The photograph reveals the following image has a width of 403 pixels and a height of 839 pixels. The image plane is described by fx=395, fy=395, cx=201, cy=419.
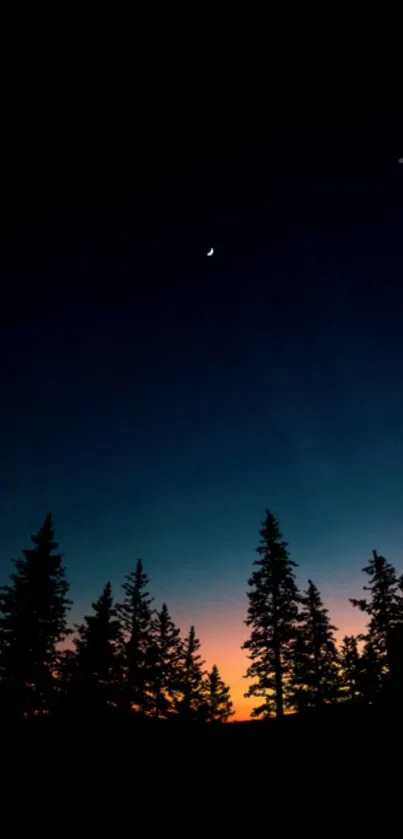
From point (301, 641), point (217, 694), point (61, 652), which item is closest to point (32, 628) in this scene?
point (61, 652)

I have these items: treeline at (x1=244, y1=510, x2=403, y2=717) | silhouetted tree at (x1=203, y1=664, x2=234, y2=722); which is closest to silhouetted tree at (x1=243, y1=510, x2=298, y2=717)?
treeline at (x1=244, y1=510, x2=403, y2=717)

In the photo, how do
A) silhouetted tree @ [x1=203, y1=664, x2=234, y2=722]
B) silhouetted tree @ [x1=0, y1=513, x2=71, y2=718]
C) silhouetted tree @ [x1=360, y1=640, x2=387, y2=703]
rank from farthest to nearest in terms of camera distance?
silhouetted tree @ [x1=203, y1=664, x2=234, y2=722]
silhouetted tree @ [x1=360, y1=640, x2=387, y2=703]
silhouetted tree @ [x1=0, y1=513, x2=71, y2=718]

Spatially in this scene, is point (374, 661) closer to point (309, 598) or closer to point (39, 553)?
point (309, 598)

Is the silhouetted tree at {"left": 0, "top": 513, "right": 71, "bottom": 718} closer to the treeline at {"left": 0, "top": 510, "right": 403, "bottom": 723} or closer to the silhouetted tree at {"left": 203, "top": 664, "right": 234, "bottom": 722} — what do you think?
the treeline at {"left": 0, "top": 510, "right": 403, "bottom": 723}

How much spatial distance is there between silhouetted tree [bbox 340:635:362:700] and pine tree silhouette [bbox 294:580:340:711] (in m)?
1.22

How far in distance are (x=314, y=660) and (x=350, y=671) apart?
7.30 meters

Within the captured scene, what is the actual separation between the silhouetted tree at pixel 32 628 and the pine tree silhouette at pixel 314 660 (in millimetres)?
13962

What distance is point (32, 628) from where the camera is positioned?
20.8 metres

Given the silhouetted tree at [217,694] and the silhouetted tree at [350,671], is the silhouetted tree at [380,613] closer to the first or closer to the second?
the silhouetted tree at [350,671]

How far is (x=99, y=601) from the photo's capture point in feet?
88.2

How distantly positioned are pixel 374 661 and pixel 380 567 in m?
5.84

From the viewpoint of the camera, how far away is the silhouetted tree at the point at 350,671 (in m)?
26.9

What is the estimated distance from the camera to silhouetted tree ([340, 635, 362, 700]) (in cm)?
2691

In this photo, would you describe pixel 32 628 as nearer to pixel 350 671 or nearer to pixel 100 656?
pixel 100 656
